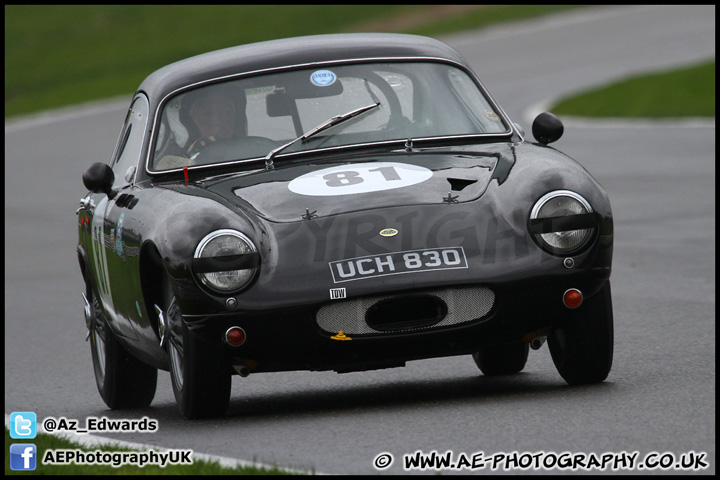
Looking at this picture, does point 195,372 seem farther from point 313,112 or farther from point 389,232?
point 313,112

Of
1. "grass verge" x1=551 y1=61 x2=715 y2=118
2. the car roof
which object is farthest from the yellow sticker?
"grass verge" x1=551 y1=61 x2=715 y2=118

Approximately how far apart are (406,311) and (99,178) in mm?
1968

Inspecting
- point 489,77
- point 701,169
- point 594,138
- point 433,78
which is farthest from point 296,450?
point 489,77

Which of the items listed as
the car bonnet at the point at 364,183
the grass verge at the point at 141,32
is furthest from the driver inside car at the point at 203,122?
the grass verge at the point at 141,32

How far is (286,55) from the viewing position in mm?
7410

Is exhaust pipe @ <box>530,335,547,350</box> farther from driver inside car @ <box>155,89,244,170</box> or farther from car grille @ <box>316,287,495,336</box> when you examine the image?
driver inside car @ <box>155,89,244,170</box>

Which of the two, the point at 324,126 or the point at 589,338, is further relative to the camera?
the point at 324,126

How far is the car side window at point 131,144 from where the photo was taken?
7.30 metres

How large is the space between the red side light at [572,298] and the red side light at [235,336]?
4.10 feet

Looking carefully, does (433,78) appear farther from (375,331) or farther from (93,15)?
→ (93,15)

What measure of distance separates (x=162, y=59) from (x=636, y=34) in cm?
1023

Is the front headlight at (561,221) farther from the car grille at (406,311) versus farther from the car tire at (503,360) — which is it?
the car tire at (503,360)

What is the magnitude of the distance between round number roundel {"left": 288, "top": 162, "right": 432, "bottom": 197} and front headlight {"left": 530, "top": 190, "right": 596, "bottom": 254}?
0.54 metres

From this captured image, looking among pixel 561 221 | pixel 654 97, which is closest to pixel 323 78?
pixel 561 221
